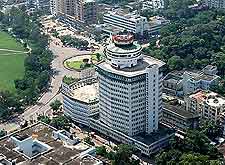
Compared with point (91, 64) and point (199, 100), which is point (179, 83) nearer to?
point (199, 100)

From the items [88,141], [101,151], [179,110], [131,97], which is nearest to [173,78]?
[179,110]

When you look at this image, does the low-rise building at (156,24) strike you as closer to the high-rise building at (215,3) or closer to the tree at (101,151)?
the high-rise building at (215,3)

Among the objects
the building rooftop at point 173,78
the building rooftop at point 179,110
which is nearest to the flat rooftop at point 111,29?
the building rooftop at point 173,78

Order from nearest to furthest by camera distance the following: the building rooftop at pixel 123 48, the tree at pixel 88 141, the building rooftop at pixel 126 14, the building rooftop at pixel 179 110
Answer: the building rooftop at pixel 123 48, the tree at pixel 88 141, the building rooftop at pixel 179 110, the building rooftop at pixel 126 14

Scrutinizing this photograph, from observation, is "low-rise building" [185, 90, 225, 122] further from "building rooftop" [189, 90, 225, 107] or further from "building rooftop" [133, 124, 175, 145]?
"building rooftop" [133, 124, 175, 145]

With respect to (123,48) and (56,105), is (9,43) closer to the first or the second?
(56,105)
